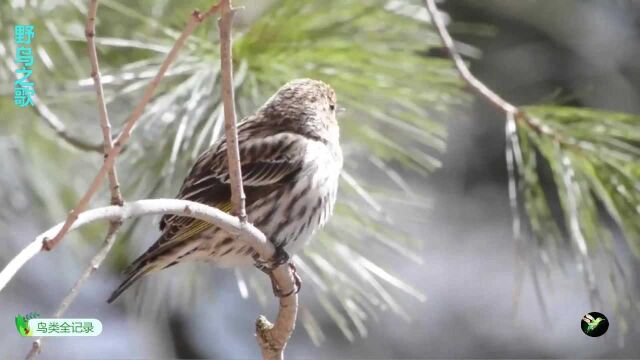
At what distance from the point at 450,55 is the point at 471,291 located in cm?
133

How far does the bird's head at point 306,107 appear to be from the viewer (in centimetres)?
119

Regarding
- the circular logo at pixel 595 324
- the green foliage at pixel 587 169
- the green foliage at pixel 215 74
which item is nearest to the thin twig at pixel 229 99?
the green foliage at pixel 215 74

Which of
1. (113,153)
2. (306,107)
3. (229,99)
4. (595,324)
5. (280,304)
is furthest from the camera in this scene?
(595,324)

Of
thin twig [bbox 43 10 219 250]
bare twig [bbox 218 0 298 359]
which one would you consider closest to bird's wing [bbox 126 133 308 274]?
bare twig [bbox 218 0 298 359]

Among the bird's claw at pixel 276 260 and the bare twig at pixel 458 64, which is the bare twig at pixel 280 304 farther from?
the bare twig at pixel 458 64

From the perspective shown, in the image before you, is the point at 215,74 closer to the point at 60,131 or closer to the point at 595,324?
the point at 60,131

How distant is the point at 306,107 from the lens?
124 centimetres

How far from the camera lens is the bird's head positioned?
1.19m

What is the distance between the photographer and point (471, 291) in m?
2.40

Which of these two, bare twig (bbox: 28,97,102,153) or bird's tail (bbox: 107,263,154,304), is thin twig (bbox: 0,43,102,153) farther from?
bird's tail (bbox: 107,263,154,304)

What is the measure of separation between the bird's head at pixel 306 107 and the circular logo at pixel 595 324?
43cm

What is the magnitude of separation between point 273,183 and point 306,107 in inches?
3.4

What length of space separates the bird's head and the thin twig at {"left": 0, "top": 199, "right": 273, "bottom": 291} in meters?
0.27

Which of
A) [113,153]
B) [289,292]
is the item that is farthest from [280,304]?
[113,153]
